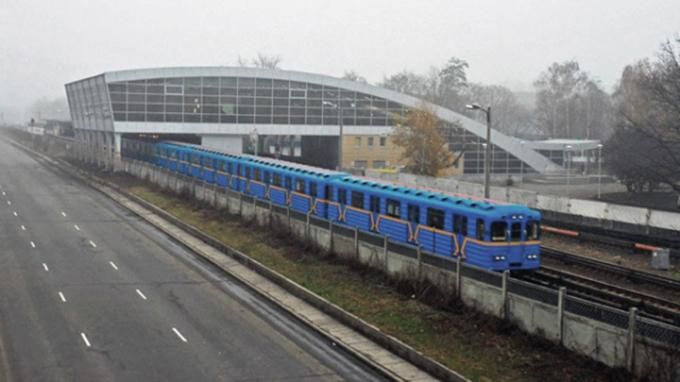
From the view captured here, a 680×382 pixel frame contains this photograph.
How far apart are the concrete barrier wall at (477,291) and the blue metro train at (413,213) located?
2555 mm

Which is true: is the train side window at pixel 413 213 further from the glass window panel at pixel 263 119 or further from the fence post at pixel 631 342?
the glass window panel at pixel 263 119

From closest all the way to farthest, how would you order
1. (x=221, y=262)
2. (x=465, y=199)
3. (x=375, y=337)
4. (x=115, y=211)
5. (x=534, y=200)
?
(x=375, y=337) → (x=465, y=199) → (x=221, y=262) → (x=534, y=200) → (x=115, y=211)

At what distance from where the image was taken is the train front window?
27828mm

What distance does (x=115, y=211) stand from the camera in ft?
173

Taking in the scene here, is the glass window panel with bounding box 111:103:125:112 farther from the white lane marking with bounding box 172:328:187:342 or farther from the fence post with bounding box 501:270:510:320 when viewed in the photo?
the fence post with bounding box 501:270:510:320

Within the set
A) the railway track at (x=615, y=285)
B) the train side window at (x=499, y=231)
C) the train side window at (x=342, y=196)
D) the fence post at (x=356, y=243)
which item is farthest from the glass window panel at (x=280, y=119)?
the train side window at (x=499, y=231)

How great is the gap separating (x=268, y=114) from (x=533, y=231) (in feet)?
180

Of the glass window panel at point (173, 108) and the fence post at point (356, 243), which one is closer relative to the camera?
the fence post at point (356, 243)

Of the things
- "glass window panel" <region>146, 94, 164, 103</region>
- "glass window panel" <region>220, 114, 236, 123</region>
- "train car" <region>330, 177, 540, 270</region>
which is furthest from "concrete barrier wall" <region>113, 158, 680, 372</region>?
"glass window panel" <region>220, 114, 236, 123</region>

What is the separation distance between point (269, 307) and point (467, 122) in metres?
62.6

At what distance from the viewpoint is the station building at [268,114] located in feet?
249

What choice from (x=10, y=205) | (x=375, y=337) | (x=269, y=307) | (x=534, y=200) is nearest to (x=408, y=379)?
(x=375, y=337)

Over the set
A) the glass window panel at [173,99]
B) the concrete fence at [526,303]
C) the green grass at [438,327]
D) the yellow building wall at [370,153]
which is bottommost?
the green grass at [438,327]

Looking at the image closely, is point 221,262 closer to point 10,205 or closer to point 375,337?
point 375,337
